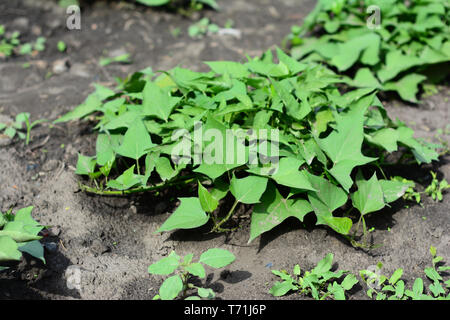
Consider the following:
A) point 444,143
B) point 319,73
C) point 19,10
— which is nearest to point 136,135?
point 319,73

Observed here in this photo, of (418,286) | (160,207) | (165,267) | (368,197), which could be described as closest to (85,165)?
(160,207)

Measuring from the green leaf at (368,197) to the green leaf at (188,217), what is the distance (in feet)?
2.36

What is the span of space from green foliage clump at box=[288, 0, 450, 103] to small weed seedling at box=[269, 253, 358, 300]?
162 cm

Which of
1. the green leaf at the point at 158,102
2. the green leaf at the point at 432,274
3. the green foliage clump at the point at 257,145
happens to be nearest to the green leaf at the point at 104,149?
the green foliage clump at the point at 257,145

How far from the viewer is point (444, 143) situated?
9.13ft

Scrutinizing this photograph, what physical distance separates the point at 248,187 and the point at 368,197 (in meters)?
0.58

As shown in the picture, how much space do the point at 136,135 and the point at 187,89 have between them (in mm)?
415

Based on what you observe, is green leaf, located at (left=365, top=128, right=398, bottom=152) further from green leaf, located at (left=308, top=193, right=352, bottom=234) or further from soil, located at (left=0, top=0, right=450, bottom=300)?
green leaf, located at (left=308, top=193, right=352, bottom=234)

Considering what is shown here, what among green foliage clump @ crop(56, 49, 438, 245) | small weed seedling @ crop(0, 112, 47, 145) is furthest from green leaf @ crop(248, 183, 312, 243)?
small weed seedling @ crop(0, 112, 47, 145)

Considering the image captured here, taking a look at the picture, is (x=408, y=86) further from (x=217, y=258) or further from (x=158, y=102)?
(x=217, y=258)

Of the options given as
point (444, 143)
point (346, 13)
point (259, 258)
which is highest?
point (346, 13)

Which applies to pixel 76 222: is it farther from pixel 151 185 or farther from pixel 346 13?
pixel 346 13

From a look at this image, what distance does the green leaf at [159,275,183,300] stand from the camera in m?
1.75

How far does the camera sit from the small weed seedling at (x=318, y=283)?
1.89 meters
